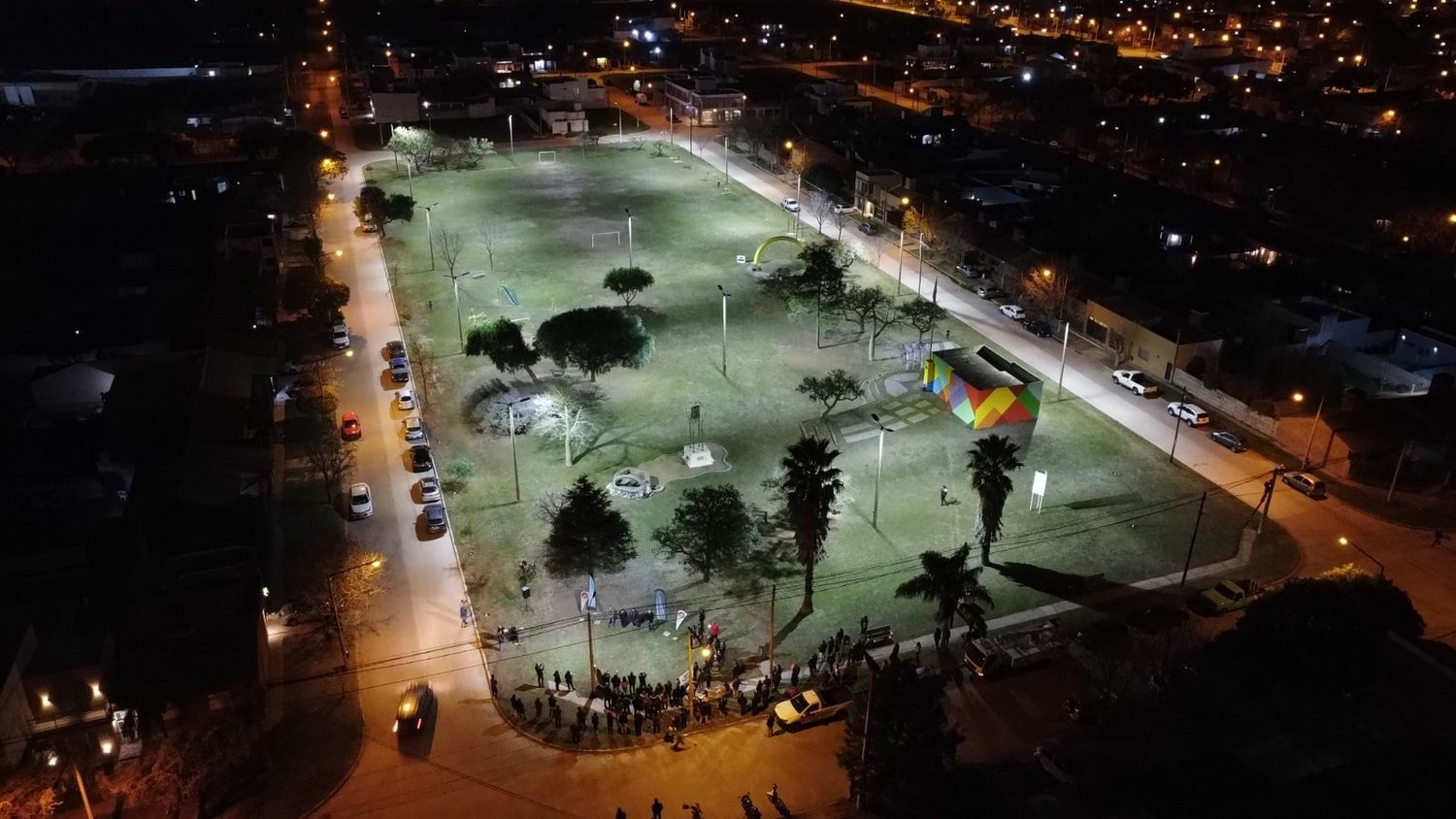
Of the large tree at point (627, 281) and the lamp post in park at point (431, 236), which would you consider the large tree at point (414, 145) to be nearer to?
the lamp post in park at point (431, 236)

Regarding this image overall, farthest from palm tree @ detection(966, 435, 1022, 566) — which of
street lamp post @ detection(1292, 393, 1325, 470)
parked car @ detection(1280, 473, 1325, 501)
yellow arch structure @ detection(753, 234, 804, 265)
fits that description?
yellow arch structure @ detection(753, 234, 804, 265)

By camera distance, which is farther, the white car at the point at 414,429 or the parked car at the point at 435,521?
the white car at the point at 414,429

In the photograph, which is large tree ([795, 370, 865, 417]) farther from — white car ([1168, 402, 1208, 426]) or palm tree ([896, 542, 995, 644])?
palm tree ([896, 542, 995, 644])

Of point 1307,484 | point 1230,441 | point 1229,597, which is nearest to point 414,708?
point 1229,597

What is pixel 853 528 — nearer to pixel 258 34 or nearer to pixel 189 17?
pixel 258 34

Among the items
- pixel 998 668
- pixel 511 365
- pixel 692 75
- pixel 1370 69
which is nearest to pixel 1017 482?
pixel 998 668

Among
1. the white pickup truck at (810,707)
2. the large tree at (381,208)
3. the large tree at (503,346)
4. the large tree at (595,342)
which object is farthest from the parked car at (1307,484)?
the large tree at (381,208)
